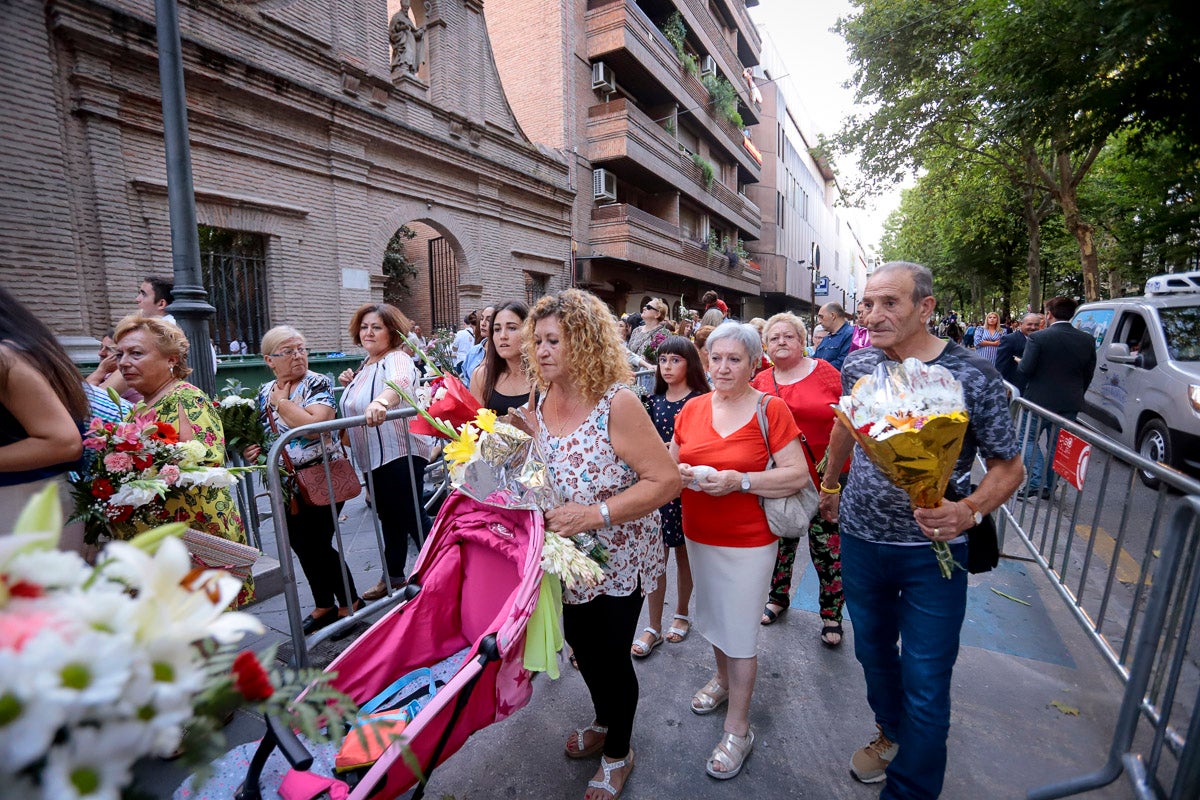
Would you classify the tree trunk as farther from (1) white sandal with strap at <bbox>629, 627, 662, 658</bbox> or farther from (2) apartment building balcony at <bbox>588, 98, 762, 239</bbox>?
(1) white sandal with strap at <bbox>629, 627, 662, 658</bbox>

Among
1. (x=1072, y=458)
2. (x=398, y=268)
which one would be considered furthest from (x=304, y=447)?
(x=398, y=268)

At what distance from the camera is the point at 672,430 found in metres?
3.74

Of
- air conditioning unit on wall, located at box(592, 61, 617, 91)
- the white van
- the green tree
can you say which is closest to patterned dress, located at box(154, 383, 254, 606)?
the white van

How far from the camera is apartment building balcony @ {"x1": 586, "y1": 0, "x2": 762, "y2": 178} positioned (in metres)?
16.7

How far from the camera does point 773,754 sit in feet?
8.31

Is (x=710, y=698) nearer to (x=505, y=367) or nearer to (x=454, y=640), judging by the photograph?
(x=454, y=640)

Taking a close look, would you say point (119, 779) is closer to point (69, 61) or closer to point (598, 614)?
point (598, 614)

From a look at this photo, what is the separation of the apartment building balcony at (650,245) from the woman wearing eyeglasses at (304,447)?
45.7ft

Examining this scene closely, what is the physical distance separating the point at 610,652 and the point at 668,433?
1705 millimetres

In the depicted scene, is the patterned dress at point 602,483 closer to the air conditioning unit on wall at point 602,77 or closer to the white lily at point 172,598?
the white lily at point 172,598

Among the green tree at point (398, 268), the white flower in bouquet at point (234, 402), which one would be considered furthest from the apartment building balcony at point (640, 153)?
A: the white flower in bouquet at point (234, 402)

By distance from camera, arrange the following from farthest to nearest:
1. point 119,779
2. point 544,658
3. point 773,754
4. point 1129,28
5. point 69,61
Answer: point 69,61
point 1129,28
point 773,754
point 544,658
point 119,779

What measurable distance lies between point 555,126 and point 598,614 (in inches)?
662

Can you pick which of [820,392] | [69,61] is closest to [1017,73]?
[820,392]
